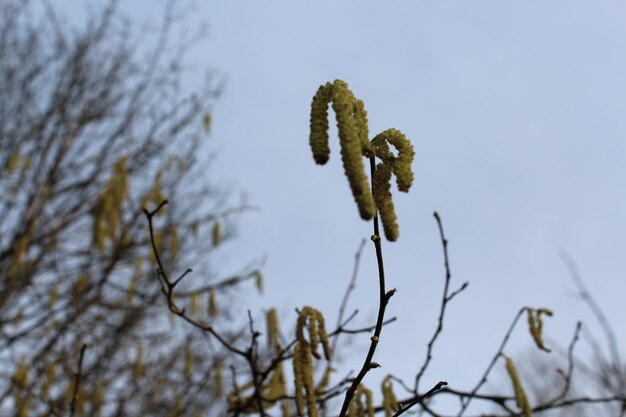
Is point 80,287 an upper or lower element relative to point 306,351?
upper

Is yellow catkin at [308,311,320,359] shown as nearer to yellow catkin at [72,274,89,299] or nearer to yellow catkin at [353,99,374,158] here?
yellow catkin at [353,99,374,158]

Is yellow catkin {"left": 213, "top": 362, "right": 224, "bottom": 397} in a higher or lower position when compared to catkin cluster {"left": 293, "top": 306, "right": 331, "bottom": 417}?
higher

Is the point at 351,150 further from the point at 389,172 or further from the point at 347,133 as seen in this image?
the point at 389,172

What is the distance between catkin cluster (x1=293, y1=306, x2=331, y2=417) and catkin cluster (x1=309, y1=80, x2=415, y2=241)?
2.15 ft

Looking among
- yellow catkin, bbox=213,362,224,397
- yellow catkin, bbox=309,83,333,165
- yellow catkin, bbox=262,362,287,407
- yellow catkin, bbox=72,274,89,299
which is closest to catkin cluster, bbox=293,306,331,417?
yellow catkin, bbox=262,362,287,407

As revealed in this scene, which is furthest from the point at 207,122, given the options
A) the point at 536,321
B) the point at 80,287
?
the point at 536,321

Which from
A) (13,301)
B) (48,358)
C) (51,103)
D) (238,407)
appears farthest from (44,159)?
(238,407)

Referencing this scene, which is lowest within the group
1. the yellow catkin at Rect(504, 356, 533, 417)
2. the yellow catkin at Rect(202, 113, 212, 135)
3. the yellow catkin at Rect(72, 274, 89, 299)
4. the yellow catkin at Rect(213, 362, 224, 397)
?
A: the yellow catkin at Rect(504, 356, 533, 417)

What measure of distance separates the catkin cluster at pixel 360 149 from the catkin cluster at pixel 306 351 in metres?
0.65

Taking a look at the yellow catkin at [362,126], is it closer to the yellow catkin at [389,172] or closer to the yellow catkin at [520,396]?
the yellow catkin at [389,172]

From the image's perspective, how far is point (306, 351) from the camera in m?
1.63

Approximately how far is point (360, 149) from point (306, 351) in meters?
0.86

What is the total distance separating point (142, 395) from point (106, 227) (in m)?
2.28

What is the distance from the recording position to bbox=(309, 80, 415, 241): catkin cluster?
33.9 inches
